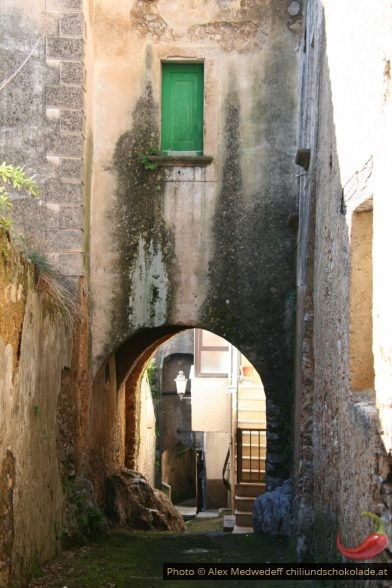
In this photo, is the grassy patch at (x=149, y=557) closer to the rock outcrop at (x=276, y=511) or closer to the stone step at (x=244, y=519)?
the rock outcrop at (x=276, y=511)

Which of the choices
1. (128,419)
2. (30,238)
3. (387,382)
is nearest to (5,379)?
(387,382)

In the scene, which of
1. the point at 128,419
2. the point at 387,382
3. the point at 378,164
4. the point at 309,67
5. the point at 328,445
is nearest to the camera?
the point at 387,382

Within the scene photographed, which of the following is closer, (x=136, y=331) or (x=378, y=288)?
(x=378, y=288)

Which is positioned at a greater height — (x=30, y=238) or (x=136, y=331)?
(x=30, y=238)

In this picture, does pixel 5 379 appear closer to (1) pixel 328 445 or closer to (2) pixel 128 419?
(1) pixel 328 445

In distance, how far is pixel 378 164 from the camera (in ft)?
Result: 14.8

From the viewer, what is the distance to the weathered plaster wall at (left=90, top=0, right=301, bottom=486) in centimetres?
948

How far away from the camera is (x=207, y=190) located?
9555 mm

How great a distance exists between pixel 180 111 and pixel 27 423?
4.52m

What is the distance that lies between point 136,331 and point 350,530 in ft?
15.2

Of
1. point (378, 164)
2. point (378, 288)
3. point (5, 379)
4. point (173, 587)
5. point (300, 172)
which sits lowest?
point (173, 587)

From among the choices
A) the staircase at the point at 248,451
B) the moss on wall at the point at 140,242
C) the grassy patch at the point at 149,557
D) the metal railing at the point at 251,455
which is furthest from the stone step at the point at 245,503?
the moss on wall at the point at 140,242

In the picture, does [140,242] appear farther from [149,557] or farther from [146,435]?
[146,435]

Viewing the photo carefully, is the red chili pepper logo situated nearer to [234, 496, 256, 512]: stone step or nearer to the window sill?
the window sill
